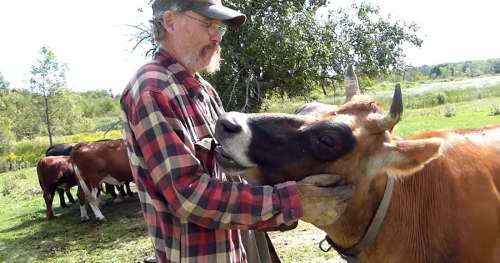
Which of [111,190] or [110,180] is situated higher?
[110,180]

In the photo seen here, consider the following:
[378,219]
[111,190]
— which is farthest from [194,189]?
[111,190]

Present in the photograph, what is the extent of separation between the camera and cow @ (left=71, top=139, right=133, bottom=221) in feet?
40.1

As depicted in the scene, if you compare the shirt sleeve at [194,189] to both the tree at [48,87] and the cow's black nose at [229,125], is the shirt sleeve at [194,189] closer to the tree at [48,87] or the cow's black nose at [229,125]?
the cow's black nose at [229,125]

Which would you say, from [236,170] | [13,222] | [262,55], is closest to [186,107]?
[236,170]

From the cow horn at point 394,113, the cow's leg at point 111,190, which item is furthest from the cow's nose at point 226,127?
the cow's leg at point 111,190

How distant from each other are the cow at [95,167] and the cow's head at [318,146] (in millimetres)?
10455

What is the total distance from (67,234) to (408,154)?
395 inches

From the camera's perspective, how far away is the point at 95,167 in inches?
488

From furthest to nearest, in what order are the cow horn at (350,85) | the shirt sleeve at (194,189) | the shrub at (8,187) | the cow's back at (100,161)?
1. the shrub at (8,187)
2. the cow's back at (100,161)
3. the cow horn at (350,85)
4. the shirt sleeve at (194,189)

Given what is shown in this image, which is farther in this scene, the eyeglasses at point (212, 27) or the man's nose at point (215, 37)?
the man's nose at point (215, 37)

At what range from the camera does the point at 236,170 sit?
240 cm

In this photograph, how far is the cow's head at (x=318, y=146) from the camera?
7.84 ft

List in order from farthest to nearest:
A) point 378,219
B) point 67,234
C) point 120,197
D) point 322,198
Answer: point 120,197
point 67,234
point 378,219
point 322,198

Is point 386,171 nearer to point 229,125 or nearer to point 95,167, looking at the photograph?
point 229,125
